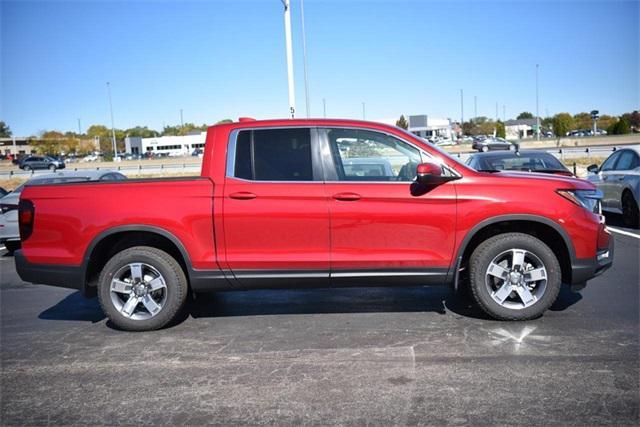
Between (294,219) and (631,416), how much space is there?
299 cm

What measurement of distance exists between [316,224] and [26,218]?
109 inches

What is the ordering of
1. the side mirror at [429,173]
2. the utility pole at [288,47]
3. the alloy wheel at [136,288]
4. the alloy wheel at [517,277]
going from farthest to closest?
the utility pole at [288,47]
the alloy wheel at [136,288]
the alloy wheel at [517,277]
the side mirror at [429,173]

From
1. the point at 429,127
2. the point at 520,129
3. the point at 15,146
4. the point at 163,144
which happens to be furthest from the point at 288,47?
the point at 15,146

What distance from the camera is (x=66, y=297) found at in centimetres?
712

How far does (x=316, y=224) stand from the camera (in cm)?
524

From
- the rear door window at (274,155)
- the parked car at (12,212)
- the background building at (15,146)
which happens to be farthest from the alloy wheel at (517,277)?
the background building at (15,146)

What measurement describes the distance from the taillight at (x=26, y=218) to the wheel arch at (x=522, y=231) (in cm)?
397

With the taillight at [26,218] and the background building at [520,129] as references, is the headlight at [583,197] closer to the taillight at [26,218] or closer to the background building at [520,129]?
the taillight at [26,218]

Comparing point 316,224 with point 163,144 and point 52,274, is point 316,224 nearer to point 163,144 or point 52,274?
point 52,274

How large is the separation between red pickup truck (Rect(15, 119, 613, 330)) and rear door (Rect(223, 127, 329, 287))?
10 millimetres

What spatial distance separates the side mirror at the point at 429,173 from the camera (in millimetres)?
5035

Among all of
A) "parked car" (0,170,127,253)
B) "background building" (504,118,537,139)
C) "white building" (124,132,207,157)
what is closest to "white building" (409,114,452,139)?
"background building" (504,118,537,139)

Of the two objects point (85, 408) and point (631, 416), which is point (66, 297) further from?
point (631, 416)

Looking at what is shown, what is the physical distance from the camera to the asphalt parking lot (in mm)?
3688
